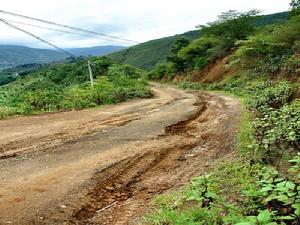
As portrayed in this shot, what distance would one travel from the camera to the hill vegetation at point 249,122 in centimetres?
427

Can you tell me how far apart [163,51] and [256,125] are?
127 meters

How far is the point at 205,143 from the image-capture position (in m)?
10.8

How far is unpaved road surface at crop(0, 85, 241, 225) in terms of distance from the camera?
6164 millimetres

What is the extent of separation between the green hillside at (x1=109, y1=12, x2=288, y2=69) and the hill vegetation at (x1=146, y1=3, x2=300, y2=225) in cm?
5815

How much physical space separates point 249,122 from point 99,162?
5096mm

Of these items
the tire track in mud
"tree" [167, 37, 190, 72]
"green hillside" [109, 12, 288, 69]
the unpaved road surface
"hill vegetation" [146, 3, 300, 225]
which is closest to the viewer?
"hill vegetation" [146, 3, 300, 225]

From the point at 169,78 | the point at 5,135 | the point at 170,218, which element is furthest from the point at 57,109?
the point at 169,78

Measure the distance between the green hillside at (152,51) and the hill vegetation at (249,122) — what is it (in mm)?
58147

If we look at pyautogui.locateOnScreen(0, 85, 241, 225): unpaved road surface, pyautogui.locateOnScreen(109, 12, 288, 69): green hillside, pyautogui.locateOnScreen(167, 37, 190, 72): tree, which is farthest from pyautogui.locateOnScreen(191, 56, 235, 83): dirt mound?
pyautogui.locateOnScreen(109, 12, 288, 69): green hillside

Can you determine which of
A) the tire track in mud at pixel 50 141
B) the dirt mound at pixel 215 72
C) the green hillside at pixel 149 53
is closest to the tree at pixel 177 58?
the dirt mound at pixel 215 72

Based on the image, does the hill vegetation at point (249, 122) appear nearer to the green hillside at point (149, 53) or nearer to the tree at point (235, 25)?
the tree at point (235, 25)

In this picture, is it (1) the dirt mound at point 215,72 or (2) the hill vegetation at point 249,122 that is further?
(1) the dirt mound at point 215,72

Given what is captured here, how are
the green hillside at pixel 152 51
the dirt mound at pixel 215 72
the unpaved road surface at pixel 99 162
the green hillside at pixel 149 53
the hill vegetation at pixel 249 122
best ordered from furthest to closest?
the green hillside at pixel 149 53
the green hillside at pixel 152 51
the dirt mound at pixel 215 72
the unpaved road surface at pixel 99 162
the hill vegetation at pixel 249 122

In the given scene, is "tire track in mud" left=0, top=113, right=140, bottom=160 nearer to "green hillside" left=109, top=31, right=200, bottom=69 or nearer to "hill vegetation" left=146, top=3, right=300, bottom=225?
"hill vegetation" left=146, top=3, right=300, bottom=225
